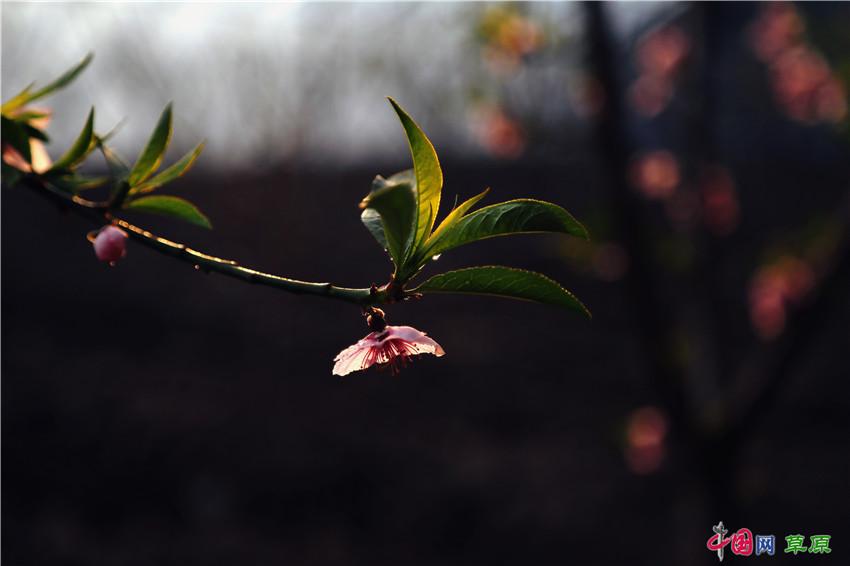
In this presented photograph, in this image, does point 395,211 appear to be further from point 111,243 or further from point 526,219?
point 111,243

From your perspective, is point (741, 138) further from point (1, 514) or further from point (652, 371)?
point (1, 514)

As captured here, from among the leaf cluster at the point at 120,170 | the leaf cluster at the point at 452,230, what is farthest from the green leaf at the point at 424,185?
the leaf cluster at the point at 120,170

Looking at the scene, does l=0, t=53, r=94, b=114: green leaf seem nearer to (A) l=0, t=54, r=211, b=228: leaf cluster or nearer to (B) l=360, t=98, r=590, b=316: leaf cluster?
(A) l=0, t=54, r=211, b=228: leaf cluster

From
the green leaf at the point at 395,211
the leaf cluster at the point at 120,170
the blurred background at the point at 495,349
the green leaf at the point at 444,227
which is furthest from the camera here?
the blurred background at the point at 495,349

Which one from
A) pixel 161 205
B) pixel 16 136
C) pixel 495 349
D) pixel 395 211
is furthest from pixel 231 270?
pixel 495 349

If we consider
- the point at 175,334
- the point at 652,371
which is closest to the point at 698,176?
the point at 652,371

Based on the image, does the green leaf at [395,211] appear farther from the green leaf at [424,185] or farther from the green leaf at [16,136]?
the green leaf at [16,136]
